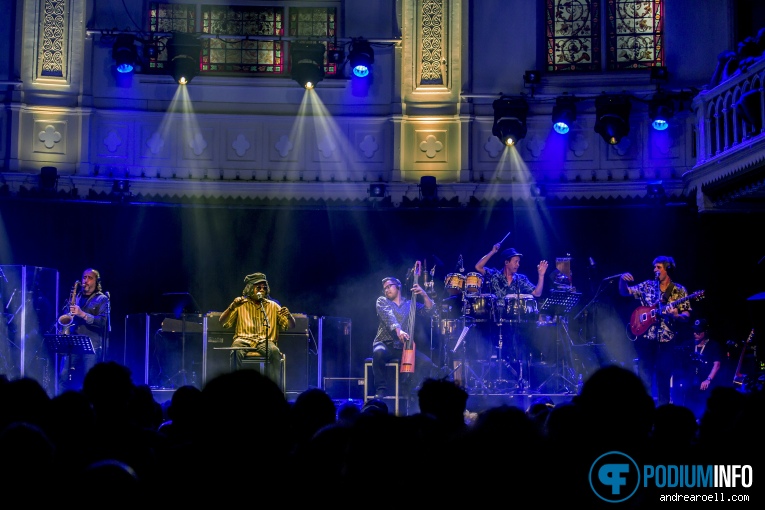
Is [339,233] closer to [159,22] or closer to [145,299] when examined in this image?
[145,299]

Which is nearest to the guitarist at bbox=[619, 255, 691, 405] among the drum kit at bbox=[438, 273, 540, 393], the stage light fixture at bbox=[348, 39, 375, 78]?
the drum kit at bbox=[438, 273, 540, 393]

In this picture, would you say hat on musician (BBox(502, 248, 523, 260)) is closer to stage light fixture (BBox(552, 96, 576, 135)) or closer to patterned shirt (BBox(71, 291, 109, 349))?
stage light fixture (BBox(552, 96, 576, 135))

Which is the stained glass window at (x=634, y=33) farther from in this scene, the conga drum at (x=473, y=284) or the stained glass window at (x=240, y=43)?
the stained glass window at (x=240, y=43)

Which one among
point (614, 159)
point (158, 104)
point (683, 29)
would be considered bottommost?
point (614, 159)

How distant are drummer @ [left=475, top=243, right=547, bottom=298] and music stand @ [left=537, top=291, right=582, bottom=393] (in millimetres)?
665

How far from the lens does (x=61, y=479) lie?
2.30 metres

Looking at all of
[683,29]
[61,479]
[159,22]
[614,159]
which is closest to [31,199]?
[159,22]

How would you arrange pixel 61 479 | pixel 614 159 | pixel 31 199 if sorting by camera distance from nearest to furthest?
pixel 61 479, pixel 31 199, pixel 614 159

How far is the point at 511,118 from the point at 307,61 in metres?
3.34

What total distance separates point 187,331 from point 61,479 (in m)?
10.4

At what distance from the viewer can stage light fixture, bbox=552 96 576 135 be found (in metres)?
14.0

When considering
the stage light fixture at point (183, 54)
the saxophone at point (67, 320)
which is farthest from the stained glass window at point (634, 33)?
the saxophone at point (67, 320)

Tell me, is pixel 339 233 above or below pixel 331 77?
below

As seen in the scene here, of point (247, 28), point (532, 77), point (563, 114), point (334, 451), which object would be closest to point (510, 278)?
point (563, 114)
